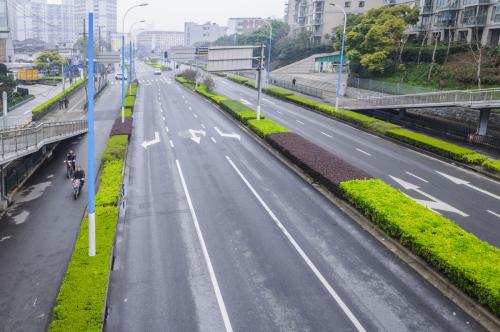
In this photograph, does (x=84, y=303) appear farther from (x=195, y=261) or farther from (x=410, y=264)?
(x=410, y=264)

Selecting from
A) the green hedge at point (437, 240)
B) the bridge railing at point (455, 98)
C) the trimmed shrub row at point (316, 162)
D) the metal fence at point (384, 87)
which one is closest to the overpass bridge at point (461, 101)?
the bridge railing at point (455, 98)

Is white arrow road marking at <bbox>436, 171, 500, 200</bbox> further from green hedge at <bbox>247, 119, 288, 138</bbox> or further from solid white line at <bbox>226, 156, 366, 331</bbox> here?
green hedge at <bbox>247, 119, 288, 138</bbox>

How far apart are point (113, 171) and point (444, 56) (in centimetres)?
4496

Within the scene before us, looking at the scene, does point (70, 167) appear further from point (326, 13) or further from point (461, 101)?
point (326, 13)

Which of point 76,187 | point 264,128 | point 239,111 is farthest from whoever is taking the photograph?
point 239,111

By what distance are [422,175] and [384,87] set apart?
28.3m

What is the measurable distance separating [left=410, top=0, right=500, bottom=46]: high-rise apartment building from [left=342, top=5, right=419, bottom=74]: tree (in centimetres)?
355

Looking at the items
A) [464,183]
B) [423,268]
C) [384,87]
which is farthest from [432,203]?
[384,87]

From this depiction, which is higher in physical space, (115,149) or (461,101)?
(461,101)

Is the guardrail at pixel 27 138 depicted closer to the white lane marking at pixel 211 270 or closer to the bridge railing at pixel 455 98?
the white lane marking at pixel 211 270

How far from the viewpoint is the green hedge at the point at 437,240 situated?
11.7m

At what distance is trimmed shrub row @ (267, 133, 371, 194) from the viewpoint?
20702 mm

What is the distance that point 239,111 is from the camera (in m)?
41.2

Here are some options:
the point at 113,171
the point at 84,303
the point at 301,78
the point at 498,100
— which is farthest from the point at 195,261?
the point at 301,78
